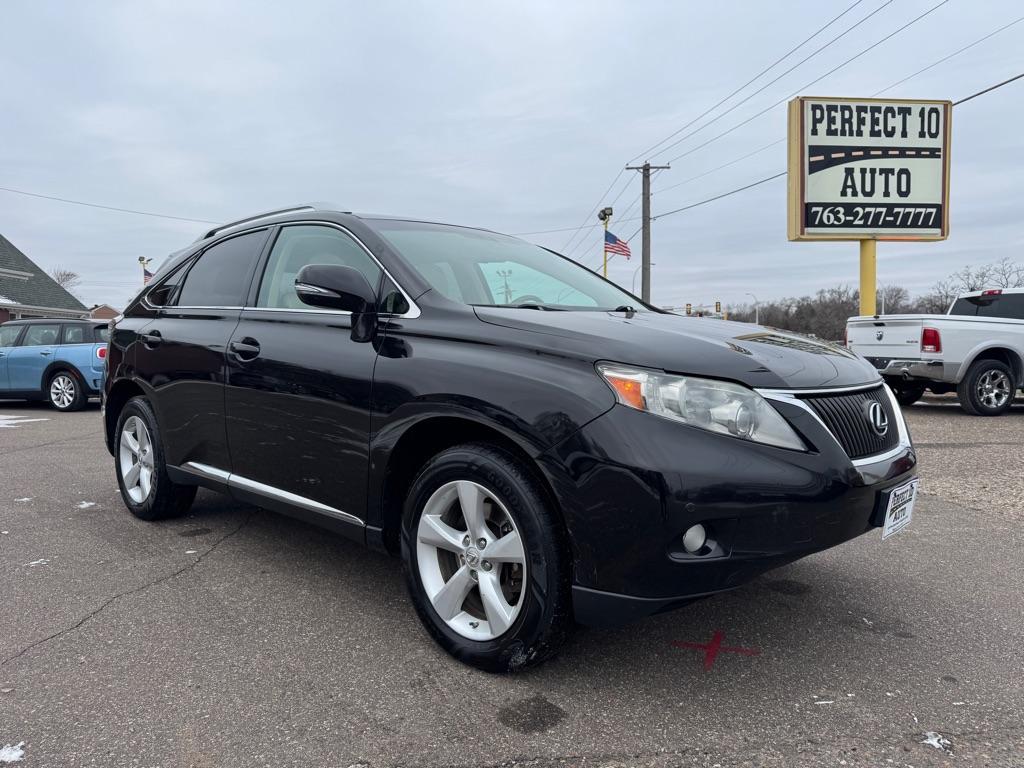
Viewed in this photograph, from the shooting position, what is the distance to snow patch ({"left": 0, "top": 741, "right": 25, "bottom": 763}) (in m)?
2.12

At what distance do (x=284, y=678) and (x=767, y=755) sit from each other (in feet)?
5.22

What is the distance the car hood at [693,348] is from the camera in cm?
241

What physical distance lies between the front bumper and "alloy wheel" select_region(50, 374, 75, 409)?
12.3 metres

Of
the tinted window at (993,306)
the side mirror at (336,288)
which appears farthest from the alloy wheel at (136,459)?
the tinted window at (993,306)

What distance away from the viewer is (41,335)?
12680mm

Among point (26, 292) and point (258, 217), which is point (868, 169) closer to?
point (258, 217)

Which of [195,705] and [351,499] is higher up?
[351,499]

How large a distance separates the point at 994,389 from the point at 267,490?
34.5ft

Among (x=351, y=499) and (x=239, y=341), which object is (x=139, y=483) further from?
(x=351, y=499)

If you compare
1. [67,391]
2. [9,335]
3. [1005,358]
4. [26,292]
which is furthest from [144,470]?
[26,292]

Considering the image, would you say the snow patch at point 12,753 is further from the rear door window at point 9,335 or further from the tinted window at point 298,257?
the rear door window at point 9,335

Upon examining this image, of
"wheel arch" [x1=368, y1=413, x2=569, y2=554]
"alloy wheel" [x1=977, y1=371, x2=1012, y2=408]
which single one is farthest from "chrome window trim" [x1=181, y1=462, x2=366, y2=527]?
"alloy wheel" [x1=977, y1=371, x2=1012, y2=408]

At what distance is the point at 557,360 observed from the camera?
2.49m

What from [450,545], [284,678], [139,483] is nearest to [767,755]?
[450,545]
